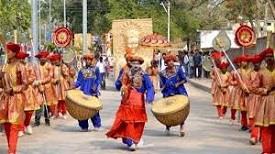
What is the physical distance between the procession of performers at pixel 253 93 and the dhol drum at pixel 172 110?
1256 millimetres

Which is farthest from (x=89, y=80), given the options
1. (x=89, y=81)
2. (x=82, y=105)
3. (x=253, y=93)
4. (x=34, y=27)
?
(x=253, y=93)

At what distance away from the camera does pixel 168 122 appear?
15.3 meters

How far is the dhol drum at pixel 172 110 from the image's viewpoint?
15.1 metres

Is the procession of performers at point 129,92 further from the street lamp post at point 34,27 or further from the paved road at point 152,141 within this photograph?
the street lamp post at point 34,27

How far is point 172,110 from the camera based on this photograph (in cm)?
1502

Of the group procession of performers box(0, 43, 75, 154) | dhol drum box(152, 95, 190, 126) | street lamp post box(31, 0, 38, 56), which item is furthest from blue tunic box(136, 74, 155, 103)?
street lamp post box(31, 0, 38, 56)

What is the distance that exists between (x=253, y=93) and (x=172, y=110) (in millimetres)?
2690

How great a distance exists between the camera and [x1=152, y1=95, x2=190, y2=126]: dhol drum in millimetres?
15055

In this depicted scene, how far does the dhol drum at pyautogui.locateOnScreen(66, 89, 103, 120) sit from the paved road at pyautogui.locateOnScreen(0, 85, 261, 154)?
17.7 inches

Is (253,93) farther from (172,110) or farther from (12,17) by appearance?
(12,17)

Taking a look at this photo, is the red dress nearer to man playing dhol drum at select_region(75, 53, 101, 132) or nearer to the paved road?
the paved road

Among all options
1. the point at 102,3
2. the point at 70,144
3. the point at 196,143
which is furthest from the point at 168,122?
the point at 102,3

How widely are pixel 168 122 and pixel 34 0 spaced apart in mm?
7165

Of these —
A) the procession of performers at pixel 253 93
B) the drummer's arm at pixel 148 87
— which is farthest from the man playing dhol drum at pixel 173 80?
the drummer's arm at pixel 148 87
